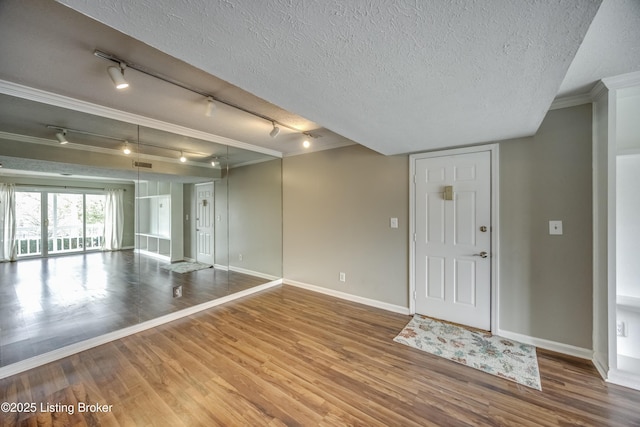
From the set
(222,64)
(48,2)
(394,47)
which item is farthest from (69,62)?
(394,47)

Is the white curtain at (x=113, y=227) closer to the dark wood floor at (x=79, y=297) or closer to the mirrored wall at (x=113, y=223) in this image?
the mirrored wall at (x=113, y=223)

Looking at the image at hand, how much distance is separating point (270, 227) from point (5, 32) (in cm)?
364

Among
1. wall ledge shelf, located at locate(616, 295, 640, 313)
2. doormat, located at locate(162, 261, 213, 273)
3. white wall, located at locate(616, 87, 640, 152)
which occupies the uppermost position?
white wall, located at locate(616, 87, 640, 152)

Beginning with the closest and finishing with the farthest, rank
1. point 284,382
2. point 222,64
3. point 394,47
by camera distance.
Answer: point 394,47 → point 222,64 → point 284,382

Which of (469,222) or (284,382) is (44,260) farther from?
(469,222)

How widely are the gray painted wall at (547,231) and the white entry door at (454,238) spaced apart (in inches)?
6.9

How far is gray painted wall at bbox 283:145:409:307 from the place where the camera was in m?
3.46

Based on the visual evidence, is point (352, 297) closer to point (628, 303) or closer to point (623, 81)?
point (628, 303)

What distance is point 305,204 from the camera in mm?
4375

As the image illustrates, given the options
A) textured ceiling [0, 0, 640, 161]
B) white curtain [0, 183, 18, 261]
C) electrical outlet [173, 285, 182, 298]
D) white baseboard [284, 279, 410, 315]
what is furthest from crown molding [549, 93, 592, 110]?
white curtain [0, 183, 18, 261]

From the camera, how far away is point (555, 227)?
8.07 feet

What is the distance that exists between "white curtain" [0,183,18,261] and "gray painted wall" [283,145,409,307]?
3.30 m

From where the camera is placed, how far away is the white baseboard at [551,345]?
91.9 inches

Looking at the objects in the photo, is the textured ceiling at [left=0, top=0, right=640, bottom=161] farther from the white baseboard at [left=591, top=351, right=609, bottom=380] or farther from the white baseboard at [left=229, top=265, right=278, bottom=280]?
the white baseboard at [left=229, top=265, right=278, bottom=280]
